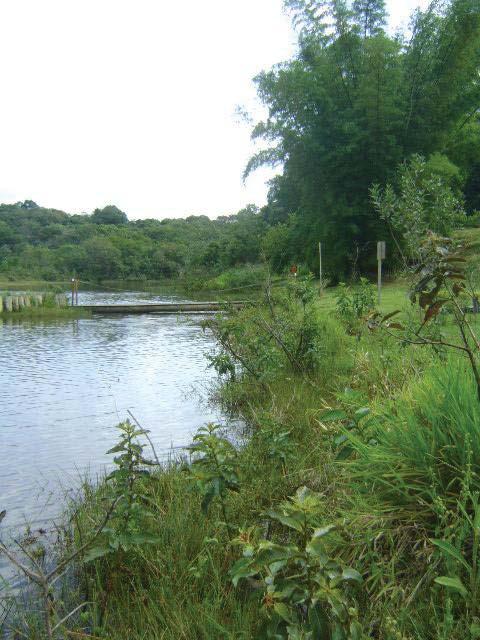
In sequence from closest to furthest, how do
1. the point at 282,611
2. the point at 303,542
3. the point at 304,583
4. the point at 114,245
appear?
the point at 282,611 < the point at 304,583 < the point at 303,542 < the point at 114,245

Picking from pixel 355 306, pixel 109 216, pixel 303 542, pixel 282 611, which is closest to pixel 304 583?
pixel 282 611

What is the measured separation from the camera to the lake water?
16.2ft

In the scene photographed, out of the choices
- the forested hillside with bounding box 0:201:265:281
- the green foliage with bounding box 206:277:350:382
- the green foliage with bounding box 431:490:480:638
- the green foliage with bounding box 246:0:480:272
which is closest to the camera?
the green foliage with bounding box 431:490:480:638

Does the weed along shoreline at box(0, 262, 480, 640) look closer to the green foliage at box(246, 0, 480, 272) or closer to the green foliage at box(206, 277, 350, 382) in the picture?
the green foliage at box(206, 277, 350, 382)

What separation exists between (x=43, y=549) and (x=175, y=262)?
52834mm

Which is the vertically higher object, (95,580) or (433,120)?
(433,120)

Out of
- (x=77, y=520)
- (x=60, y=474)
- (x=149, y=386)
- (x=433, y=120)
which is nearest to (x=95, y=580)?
(x=77, y=520)

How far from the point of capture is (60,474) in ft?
16.5

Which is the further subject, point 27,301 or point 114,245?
point 114,245

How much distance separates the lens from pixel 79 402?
7863 mm

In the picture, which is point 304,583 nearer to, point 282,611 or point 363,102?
point 282,611

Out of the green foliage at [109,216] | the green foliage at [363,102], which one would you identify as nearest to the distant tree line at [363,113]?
the green foliage at [363,102]

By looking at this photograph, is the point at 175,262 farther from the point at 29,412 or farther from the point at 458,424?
the point at 458,424

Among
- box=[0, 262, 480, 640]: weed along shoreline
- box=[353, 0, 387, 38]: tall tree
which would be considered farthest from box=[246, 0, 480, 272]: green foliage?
box=[0, 262, 480, 640]: weed along shoreline
